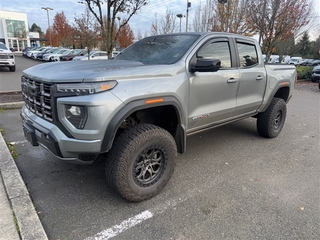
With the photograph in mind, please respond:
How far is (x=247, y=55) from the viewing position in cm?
411

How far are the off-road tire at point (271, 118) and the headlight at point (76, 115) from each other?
367cm

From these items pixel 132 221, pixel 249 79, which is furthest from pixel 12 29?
pixel 132 221

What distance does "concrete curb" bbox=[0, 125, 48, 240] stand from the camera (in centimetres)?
219

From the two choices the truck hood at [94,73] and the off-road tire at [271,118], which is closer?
the truck hood at [94,73]

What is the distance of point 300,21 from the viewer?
1497 centimetres

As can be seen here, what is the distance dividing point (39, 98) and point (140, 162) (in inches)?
49.8

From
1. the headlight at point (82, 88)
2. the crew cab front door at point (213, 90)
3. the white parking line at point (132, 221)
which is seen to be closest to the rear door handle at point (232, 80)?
the crew cab front door at point (213, 90)

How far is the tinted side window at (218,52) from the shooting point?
330 centimetres

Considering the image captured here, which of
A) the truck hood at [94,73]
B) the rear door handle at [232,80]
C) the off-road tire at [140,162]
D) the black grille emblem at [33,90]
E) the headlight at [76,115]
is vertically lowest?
the off-road tire at [140,162]

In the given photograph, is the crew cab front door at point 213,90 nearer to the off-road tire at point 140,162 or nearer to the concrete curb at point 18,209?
the off-road tire at point 140,162

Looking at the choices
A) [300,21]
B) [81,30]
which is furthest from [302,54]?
[81,30]

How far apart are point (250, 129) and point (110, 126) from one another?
4126 mm

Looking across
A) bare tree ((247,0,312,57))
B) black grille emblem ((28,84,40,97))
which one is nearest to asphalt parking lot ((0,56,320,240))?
black grille emblem ((28,84,40,97))

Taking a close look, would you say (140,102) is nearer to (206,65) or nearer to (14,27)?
(206,65)
